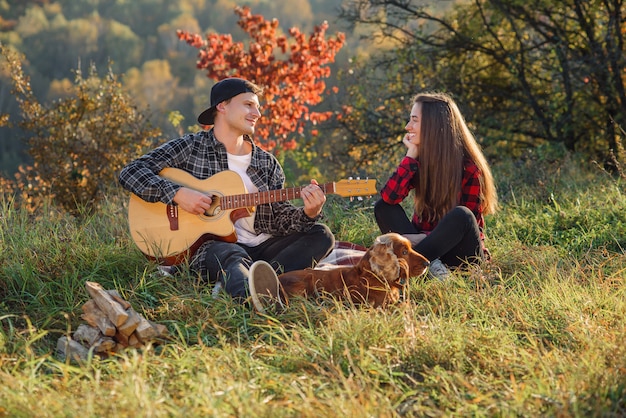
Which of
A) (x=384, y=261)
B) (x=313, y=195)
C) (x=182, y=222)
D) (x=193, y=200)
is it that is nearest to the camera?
(x=384, y=261)

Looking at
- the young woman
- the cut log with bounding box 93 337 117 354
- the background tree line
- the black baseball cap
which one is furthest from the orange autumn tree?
the cut log with bounding box 93 337 117 354

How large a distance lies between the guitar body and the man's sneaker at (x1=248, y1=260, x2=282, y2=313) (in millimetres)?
776

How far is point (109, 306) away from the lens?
3482 mm

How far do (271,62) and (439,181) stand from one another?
5.87 m

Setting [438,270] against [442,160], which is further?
[442,160]

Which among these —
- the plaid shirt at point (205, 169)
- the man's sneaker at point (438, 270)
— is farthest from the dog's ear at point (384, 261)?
the plaid shirt at point (205, 169)

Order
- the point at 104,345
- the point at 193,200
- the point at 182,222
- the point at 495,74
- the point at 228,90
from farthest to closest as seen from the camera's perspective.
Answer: the point at 495,74, the point at 228,90, the point at 182,222, the point at 193,200, the point at 104,345

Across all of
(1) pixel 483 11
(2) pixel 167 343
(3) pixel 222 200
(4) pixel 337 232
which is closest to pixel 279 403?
(2) pixel 167 343

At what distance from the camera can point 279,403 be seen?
2682 millimetres

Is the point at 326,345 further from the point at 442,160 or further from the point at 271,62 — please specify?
the point at 271,62

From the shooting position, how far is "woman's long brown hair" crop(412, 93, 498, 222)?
469cm

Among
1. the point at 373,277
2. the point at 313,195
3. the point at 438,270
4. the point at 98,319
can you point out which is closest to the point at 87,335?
the point at 98,319

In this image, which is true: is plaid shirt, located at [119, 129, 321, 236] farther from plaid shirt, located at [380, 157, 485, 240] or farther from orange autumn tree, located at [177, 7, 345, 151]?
orange autumn tree, located at [177, 7, 345, 151]

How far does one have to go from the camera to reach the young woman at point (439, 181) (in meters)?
4.67
